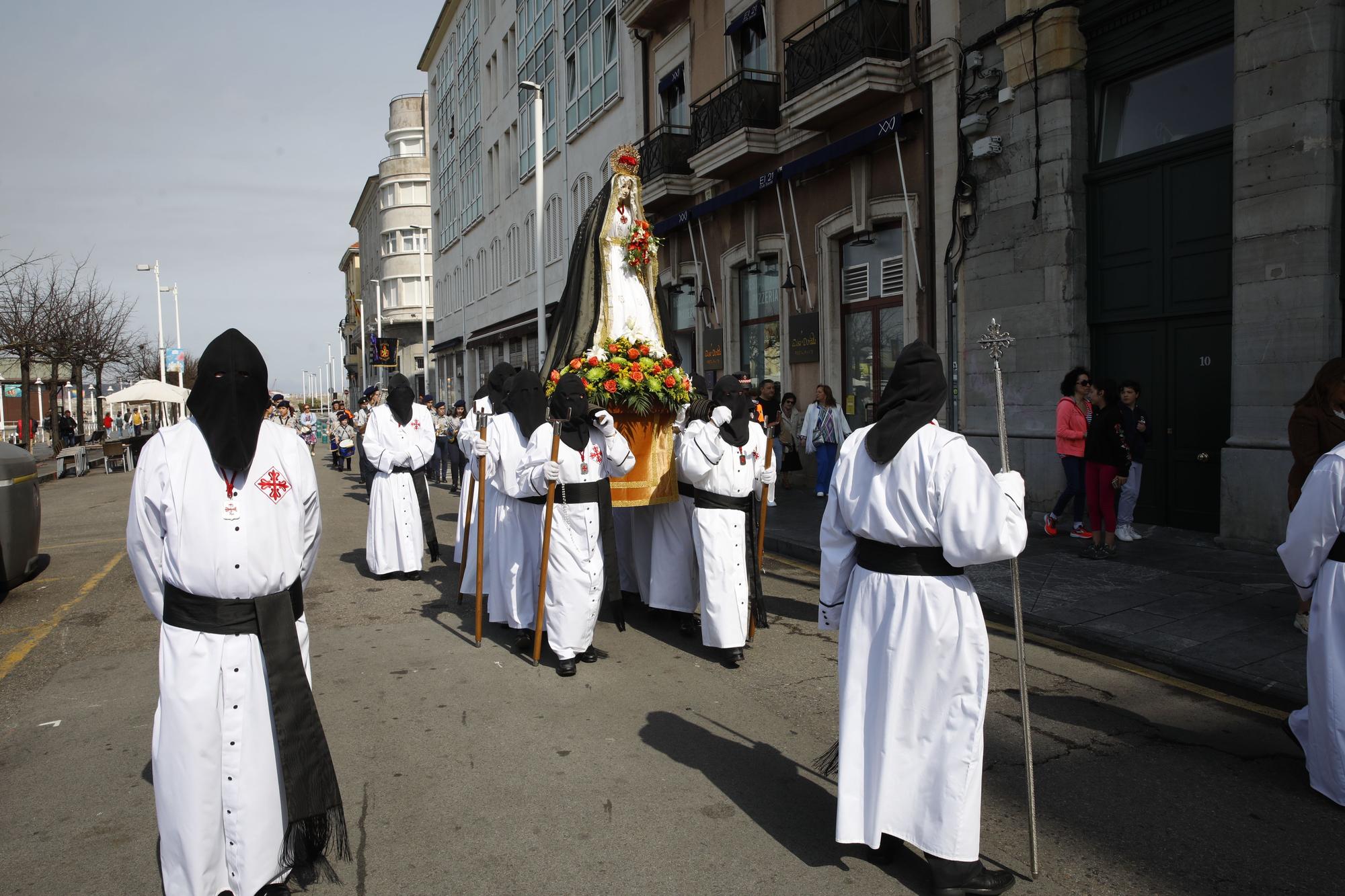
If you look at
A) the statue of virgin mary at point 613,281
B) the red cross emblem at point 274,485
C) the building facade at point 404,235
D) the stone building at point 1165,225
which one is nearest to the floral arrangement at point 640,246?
the statue of virgin mary at point 613,281

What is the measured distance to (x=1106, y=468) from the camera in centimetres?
930

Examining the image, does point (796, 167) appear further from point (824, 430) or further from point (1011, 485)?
point (1011, 485)

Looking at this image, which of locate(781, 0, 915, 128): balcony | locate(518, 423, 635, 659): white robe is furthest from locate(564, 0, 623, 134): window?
locate(518, 423, 635, 659): white robe

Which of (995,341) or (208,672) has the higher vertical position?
(995,341)

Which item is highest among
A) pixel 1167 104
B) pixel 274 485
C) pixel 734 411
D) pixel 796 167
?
pixel 796 167

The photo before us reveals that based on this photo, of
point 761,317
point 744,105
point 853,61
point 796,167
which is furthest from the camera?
point 761,317

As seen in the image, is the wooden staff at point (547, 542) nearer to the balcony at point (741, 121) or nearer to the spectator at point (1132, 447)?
the spectator at point (1132, 447)

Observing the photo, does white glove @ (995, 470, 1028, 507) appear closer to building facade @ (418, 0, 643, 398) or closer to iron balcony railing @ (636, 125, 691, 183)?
iron balcony railing @ (636, 125, 691, 183)

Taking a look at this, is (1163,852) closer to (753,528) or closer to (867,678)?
(867,678)

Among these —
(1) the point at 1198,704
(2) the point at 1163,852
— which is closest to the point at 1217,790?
(2) the point at 1163,852

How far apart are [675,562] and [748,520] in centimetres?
93

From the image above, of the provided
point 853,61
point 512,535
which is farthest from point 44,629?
point 853,61

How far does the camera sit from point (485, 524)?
311 inches

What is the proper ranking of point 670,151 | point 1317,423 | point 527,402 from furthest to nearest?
point 670,151
point 527,402
point 1317,423
